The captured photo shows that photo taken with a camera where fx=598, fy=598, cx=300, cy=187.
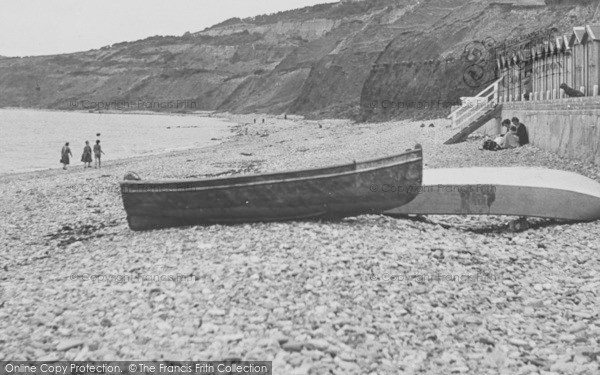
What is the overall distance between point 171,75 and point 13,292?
639 ft

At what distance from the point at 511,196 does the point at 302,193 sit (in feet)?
12.8

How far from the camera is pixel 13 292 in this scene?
27.5ft

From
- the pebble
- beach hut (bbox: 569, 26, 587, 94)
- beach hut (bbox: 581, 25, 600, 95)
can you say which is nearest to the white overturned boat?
beach hut (bbox: 581, 25, 600, 95)

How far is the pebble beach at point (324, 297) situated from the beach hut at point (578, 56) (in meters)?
8.77

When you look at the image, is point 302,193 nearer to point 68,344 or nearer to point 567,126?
point 68,344

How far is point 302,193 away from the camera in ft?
35.9

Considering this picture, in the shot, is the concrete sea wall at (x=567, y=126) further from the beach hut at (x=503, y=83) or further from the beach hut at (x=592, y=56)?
the beach hut at (x=503, y=83)

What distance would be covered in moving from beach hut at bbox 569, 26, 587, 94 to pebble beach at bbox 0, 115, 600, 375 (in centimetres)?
877

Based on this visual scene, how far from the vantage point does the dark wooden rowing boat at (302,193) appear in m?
11.0

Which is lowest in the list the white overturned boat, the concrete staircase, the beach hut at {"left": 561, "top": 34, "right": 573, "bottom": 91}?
the white overturned boat

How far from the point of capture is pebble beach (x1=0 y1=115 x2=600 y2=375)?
6020mm

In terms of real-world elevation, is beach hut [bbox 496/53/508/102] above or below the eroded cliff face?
below

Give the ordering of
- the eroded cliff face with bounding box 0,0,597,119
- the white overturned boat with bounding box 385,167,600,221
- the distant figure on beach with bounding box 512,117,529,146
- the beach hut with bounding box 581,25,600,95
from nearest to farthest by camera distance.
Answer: the white overturned boat with bounding box 385,167,600,221 → the beach hut with bounding box 581,25,600,95 → the distant figure on beach with bounding box 512,117,529,146 → the eroded cliff face with bounding box 0,0,597,119

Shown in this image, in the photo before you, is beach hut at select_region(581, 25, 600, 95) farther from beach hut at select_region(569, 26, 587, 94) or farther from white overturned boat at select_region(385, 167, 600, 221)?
white overturned boat at select_region(385, 167, 600, 221)
